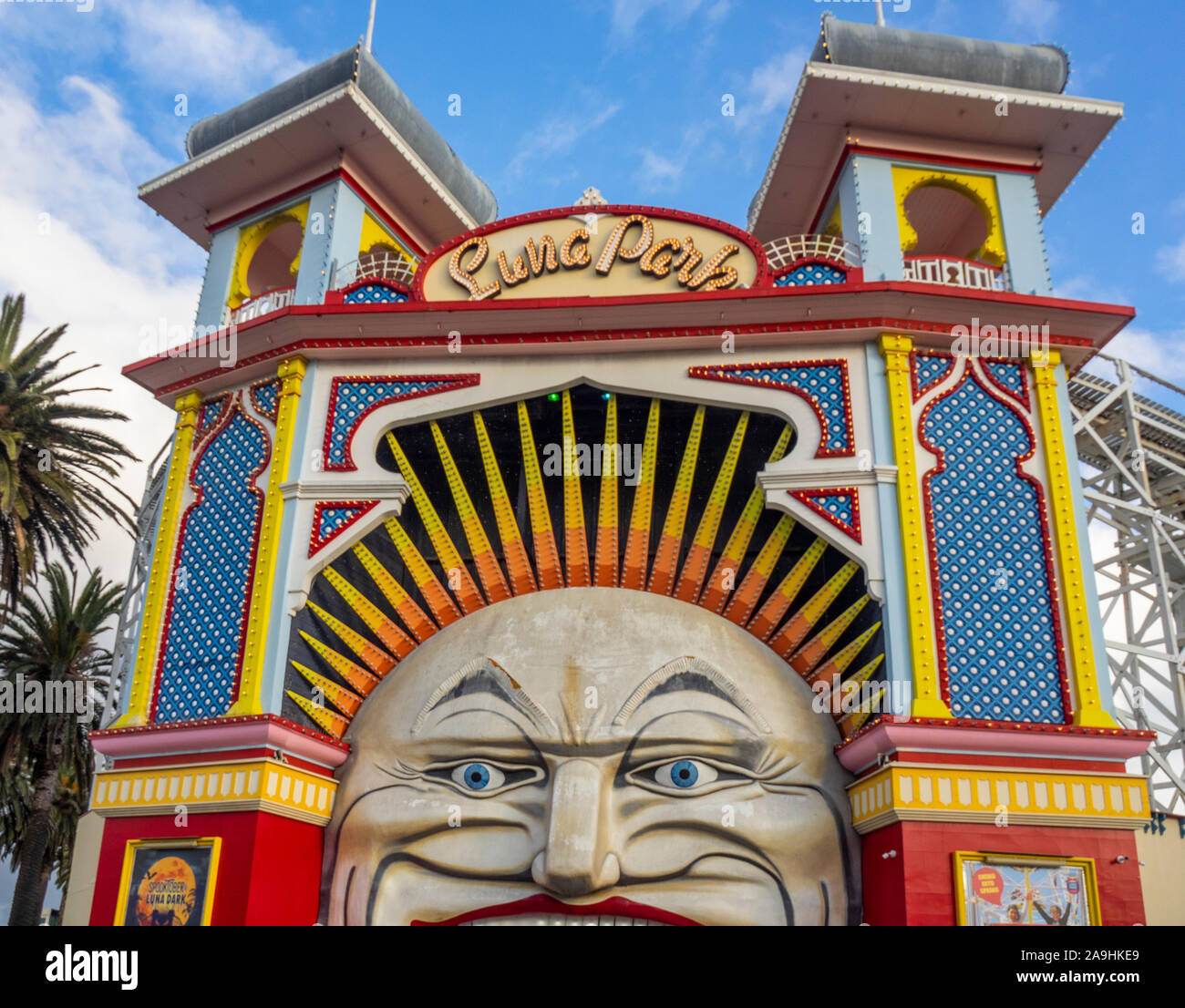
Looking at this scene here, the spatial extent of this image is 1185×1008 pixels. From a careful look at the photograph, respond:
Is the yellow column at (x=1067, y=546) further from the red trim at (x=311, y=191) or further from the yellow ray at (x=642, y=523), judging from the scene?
the red trim at (x=311, y=191)

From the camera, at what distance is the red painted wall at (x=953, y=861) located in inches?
367

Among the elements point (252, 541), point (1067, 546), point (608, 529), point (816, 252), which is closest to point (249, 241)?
point (252, 541)

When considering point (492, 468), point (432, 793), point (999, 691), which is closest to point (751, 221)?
Result: point (492, 468)

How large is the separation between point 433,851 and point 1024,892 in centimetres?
569

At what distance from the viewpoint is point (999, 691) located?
10.4 metres

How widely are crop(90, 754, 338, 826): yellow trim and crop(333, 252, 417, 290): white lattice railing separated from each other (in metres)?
5.97

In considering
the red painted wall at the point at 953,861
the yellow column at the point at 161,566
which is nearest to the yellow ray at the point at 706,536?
the red painted wall at the point at 953,861

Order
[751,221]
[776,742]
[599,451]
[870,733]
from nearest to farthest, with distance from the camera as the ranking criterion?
[870,733]
[776,742]
[599,451]
[751,221]

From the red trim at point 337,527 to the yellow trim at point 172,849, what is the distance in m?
3.21
